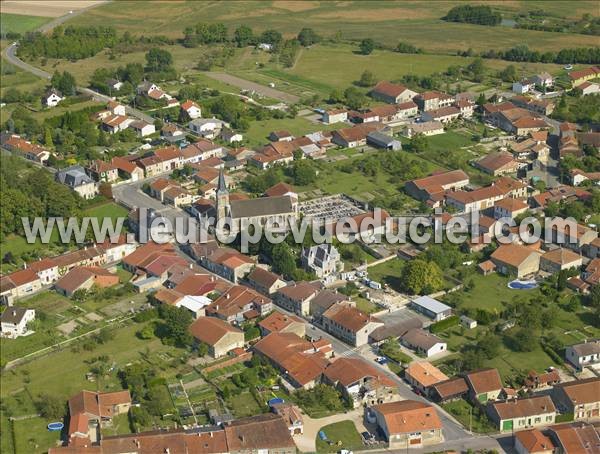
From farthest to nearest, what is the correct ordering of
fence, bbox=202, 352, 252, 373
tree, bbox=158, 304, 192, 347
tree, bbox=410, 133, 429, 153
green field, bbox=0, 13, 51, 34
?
green field, bbox=0, 13, 51, 34 < tree, bbox=410, 133, 429, 153 < tree, bbox=158, 304, 192, 347 < fence, bbox=202, 352, 252, 373

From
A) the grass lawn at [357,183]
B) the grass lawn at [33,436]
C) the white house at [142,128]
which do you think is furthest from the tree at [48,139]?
the grass lawn at [33,436]

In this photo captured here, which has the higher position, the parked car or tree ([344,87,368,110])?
tree ([344,87,368,110])

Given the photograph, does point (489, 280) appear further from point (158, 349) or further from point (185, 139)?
point (185, 139)

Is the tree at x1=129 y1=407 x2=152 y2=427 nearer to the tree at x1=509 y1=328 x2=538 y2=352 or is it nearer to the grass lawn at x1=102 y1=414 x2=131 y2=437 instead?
the grass lawn at x1=102 y1=414 x2=131 y2=437

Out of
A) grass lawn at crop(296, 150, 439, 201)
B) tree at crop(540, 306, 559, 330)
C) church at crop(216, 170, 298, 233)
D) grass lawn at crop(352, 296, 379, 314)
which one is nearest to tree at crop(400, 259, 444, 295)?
grass lawn at crop(352, 296, 379, 314)

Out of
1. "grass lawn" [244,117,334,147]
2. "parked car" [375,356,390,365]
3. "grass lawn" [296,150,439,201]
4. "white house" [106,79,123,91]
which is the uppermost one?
"white house" [106,79,123,91]

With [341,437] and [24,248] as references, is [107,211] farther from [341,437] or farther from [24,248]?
[341,437]

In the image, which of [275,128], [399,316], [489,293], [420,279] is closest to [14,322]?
[399,316]

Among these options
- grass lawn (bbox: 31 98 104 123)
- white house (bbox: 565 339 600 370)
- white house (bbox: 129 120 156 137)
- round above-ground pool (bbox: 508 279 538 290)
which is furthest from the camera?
grass lawn (bbox: 31 98 104 123)
